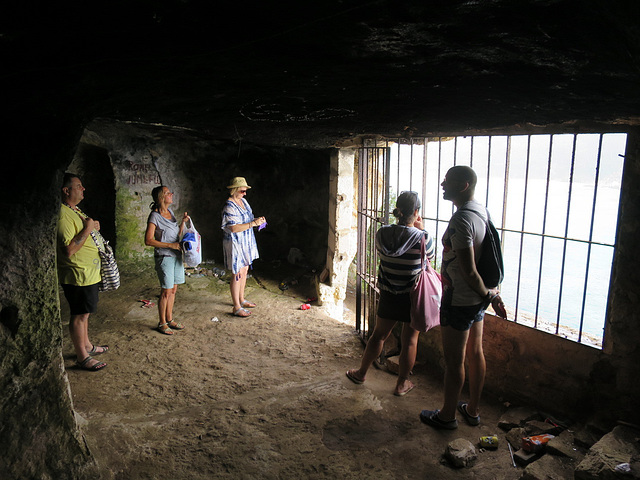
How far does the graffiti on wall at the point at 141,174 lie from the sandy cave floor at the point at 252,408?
2661 mm

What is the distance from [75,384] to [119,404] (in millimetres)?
545

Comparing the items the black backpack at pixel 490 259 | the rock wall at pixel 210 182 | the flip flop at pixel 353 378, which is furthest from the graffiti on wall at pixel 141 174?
the black backpack at pixel 490 259

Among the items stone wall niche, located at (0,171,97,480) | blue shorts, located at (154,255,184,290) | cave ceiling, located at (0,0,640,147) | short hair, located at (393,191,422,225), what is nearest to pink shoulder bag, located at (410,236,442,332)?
short hair, located at (393,191,422,225)

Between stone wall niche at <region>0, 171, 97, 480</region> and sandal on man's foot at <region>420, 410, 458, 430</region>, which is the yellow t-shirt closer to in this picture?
stone wall niche at <region>0, 171, 97, 480</region>

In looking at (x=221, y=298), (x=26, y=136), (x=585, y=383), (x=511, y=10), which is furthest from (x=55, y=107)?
(x=221, y=298)

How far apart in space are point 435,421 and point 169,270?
316cm

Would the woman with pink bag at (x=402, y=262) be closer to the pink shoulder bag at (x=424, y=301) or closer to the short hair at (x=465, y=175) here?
the pink shoulder bag at (x=424, y=301)

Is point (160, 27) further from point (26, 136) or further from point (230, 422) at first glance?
point (230, 422)

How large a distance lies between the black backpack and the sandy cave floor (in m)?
1.24

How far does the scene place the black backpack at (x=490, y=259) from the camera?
290 centimetres

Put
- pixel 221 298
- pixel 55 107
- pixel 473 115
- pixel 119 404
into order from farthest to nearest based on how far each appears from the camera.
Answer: pixel 221 298
pixel 119 404
pixel 473 115
pixel 55 107

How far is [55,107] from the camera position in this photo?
1639 mm

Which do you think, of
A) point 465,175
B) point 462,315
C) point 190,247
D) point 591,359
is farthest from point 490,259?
point 190,247

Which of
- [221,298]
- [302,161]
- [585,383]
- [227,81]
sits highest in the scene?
[227,81]
